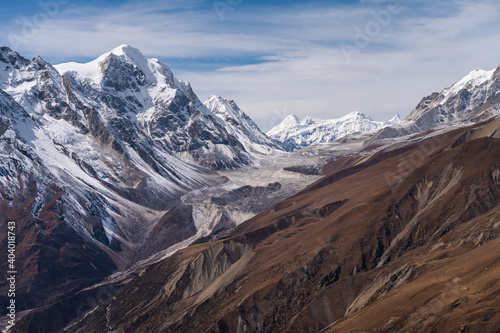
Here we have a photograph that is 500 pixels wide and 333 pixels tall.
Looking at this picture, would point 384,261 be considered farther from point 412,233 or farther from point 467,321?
point 467,321

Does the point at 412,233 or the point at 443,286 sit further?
the point at 412,233

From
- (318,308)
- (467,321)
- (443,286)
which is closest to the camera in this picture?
(467,321)

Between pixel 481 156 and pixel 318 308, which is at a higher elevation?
pixel 481 156

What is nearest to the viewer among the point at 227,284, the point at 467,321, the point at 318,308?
the point at 467,321

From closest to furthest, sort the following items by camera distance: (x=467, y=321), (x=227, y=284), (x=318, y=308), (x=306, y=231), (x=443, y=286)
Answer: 1. (x=467, y=321)
2. (x=443, y=286)
3. (x=318, y=308)
4. (x=227, y=284)
5. (x=306, y=231)

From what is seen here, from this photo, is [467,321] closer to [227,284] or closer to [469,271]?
[469,271]

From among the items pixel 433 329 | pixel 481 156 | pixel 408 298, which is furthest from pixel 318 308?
pixel 481 156
